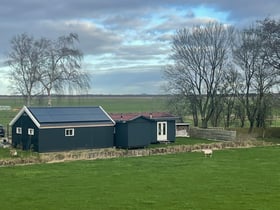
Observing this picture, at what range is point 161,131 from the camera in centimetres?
4088

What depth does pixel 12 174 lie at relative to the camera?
76.7 feet

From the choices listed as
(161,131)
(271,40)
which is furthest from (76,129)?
(271,40)

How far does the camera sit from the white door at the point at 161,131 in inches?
1604

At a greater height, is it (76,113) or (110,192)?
(76,113)

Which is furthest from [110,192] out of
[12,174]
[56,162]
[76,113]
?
[76,113]

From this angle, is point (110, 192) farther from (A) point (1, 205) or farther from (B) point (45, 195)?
(A) point (1, 205)

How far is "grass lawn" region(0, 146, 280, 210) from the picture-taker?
52.8 ft

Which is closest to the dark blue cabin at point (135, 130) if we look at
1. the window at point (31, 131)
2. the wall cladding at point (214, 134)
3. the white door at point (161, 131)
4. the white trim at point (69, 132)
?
the white door at point (161, 131)

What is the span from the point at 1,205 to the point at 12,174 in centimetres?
787

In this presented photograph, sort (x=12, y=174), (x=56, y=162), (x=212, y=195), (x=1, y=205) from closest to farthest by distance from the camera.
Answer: (x=1, y=205) → (x=212, y=195) → (x=12, y=174) → (x=56, y=162)

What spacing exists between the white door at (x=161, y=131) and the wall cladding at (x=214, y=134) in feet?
20.1

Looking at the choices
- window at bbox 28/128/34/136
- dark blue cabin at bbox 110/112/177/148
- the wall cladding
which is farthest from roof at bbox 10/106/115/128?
the wall cladding

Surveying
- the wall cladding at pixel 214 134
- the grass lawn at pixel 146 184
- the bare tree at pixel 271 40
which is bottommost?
the grass lawn at pixel 146 184

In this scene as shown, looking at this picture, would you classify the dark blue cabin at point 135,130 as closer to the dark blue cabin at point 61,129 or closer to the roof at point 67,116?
the dark blue cabin at point 61,129
